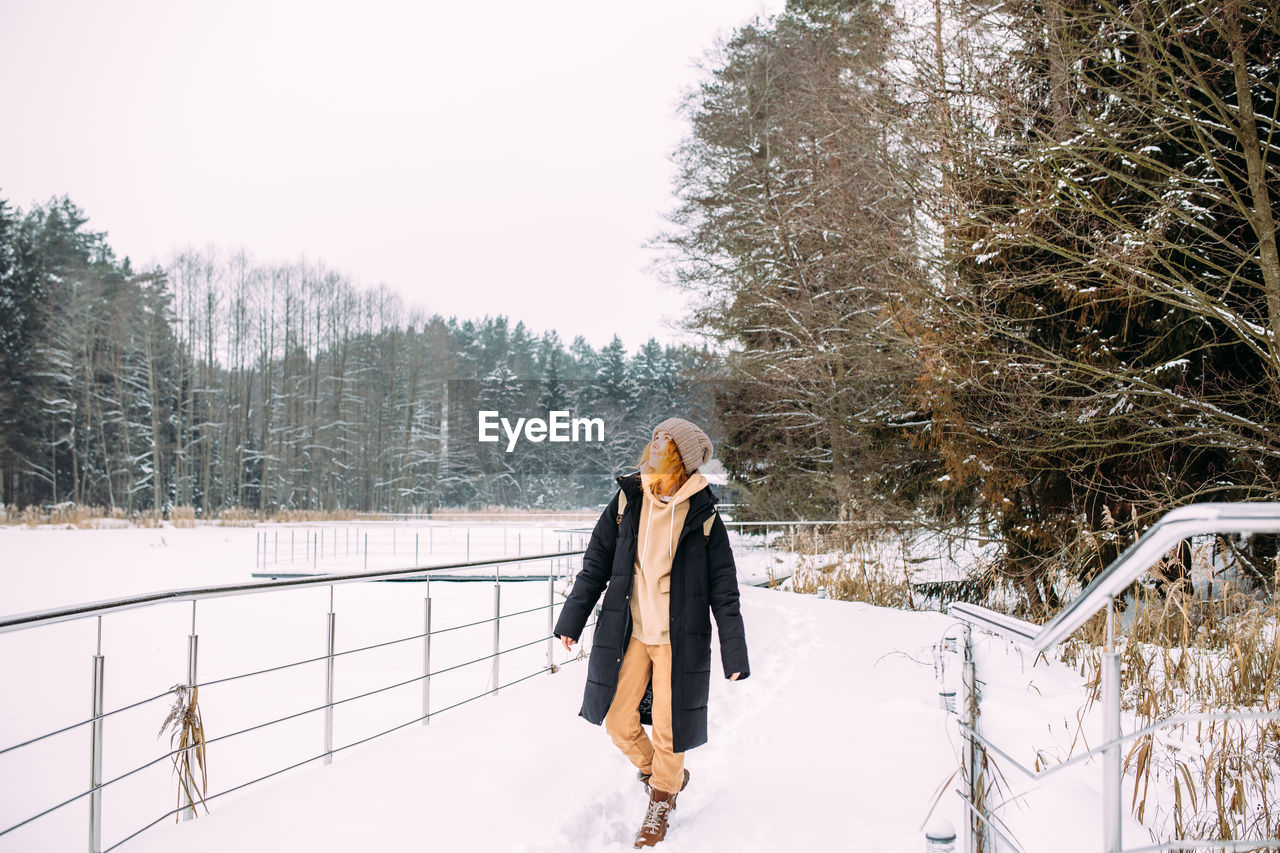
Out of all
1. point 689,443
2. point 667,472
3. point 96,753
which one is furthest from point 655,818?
point 96,753

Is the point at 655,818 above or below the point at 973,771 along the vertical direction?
below

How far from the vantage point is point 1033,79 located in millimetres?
7738

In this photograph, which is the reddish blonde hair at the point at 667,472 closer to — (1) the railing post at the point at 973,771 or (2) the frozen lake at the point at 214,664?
(1) the railing post at the point at 973,771

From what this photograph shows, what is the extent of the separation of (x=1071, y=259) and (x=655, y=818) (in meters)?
5.94

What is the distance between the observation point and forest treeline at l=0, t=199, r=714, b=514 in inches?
1395

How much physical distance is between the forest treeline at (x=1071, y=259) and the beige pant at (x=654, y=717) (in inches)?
155

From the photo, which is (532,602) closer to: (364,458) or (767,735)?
(767,735)

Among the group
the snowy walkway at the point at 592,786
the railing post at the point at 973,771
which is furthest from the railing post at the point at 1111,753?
the snowy walkway at the point at 592,786

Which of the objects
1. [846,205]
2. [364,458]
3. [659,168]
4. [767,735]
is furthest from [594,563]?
[364,458]

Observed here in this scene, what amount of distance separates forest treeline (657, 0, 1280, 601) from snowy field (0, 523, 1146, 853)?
2.01m

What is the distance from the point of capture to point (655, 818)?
3.14 metres

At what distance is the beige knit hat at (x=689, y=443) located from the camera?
3.33 metres

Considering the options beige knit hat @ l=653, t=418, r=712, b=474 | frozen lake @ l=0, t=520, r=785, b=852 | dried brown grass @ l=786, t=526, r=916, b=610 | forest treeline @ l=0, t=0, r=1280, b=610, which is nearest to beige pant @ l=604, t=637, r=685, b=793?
beige knit hat @ l=653, t=418, r=712, b=474

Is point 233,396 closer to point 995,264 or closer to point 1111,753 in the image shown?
point 995,264
